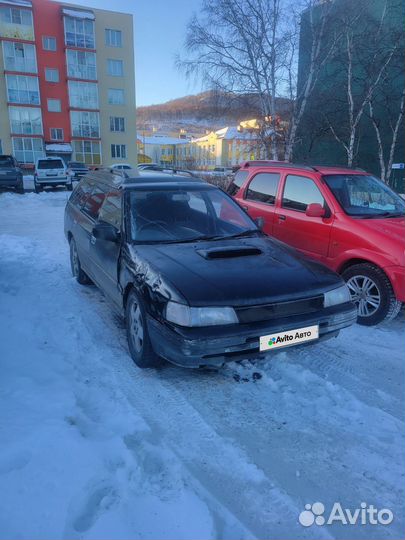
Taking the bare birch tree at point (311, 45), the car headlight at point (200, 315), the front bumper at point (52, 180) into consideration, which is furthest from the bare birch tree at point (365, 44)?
the car headlight at point (200, 315)

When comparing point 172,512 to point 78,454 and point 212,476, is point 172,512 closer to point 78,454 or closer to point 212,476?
point 212,476

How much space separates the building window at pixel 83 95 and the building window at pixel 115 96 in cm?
156

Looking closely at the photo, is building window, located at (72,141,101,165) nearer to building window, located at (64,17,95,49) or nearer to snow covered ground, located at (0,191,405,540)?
building window, located at (64,17,95,49)

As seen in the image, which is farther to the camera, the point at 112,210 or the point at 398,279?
the point at 112,210

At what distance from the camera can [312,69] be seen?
49.1ft

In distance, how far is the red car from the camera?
4.25 m

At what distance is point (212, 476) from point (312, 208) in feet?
11.5

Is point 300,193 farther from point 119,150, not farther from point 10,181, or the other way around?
point 119,150

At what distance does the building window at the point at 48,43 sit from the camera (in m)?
39.1

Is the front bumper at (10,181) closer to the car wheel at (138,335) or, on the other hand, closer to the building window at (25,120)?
the car wheel at (138,335)

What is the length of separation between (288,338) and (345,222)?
2.28m

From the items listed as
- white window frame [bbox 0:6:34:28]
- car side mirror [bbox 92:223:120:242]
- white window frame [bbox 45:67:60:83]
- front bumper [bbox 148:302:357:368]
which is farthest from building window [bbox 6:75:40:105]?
front bumper [bbox 148:302:357:368]

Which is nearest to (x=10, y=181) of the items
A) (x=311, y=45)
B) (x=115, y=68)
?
(x=311, y=45)

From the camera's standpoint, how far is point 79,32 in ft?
131
